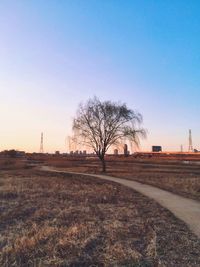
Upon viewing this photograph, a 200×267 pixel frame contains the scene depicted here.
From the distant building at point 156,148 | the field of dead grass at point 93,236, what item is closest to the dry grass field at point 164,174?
the field of dead grass at point 93,236

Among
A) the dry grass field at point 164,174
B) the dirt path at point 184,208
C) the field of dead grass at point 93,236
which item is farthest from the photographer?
the dry grass field at point 164,174

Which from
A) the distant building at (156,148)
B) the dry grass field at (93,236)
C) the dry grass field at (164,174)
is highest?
the distant building at (156,148)

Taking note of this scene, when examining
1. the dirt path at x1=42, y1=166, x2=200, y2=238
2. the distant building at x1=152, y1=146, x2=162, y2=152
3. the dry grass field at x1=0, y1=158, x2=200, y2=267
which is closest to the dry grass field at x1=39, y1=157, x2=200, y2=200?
the dirt path at x1=42, y1=166, x2=200, y2=238

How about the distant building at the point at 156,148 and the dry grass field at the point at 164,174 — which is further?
the distant building at the point at 156,148

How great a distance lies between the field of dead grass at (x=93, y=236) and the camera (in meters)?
6.86

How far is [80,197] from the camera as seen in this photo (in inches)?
627

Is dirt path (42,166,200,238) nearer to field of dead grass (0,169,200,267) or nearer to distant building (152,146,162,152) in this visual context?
field of dead grass (0,169,200,267)

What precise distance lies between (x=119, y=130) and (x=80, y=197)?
27384mm

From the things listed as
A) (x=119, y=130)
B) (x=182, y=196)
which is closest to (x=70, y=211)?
(x=182, y=196)

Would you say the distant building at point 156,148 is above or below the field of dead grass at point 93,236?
above

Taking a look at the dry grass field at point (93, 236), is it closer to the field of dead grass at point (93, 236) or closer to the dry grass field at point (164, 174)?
the field of dead grass at point (93, 236)

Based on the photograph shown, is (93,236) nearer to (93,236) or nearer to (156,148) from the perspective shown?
(93,236)

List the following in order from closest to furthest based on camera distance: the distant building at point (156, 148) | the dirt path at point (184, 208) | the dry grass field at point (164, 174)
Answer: the dirt path at point (184, 208), the dry grass field at point (164, 174), the distant building at point (156, 148)

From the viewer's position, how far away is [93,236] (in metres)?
8.47
